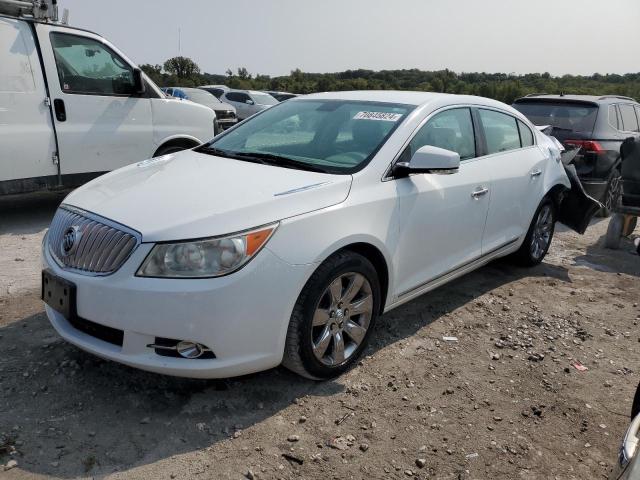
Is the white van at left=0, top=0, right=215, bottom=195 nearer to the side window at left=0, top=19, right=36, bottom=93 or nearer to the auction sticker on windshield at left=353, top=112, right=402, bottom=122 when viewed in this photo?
the side window at left=0, top=19, right=36, bottom=93

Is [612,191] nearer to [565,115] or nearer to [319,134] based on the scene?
[565,115]

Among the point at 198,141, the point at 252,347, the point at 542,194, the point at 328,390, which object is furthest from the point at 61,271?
the point at 198,141

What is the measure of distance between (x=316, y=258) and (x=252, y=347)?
1.79 ft

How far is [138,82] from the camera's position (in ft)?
20.9

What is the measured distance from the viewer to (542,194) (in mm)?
4988

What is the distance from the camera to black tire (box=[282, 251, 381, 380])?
281 centimetres

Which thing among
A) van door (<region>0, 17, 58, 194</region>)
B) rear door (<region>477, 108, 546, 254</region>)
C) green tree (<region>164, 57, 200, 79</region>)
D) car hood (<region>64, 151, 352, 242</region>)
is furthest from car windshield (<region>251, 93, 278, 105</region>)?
green tree (<region>164, 57, 200, 79</region>)

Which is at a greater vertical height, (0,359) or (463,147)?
(463,147)

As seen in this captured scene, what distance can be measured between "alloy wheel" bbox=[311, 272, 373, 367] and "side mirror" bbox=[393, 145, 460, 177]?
764 mm

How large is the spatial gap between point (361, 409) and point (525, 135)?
129 inches

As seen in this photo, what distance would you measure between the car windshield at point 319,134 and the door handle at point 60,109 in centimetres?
253

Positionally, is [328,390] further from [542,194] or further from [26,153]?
[26,153]

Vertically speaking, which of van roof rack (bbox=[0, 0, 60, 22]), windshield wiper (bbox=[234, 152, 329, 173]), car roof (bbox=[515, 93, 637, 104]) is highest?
van roof rack (bbox=[0, 0, 60, 22])

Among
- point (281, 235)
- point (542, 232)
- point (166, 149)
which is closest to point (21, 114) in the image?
point (166, 149)
